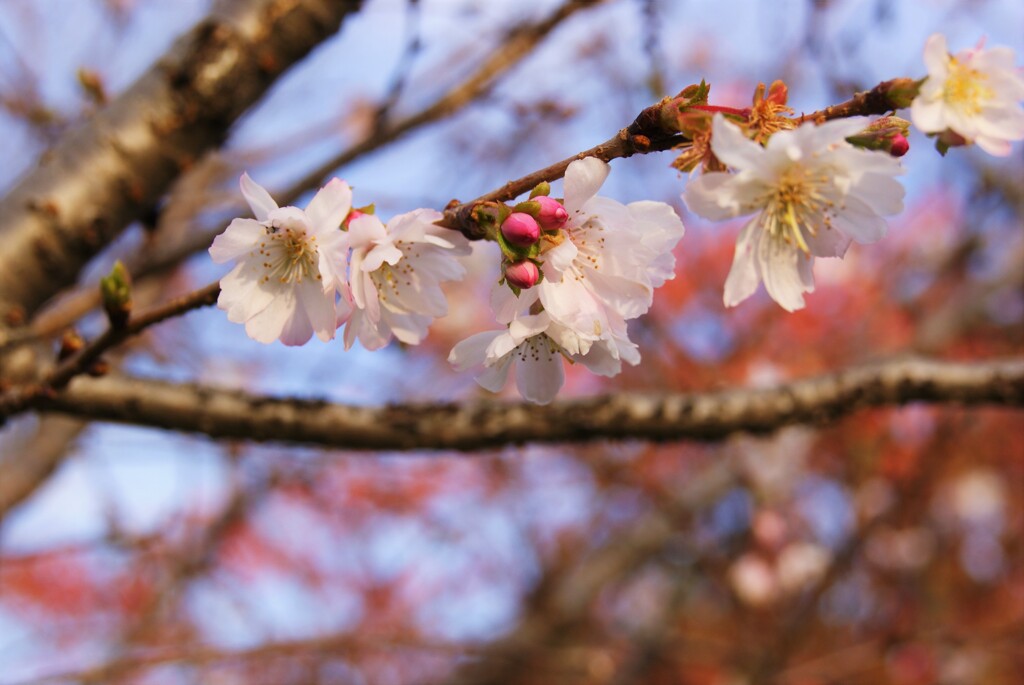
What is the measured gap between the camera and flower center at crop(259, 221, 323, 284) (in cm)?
101

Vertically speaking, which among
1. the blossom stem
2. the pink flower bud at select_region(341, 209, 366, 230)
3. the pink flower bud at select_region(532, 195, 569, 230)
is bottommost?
the pink flower bud at select_region(532, 195, 569, 230)

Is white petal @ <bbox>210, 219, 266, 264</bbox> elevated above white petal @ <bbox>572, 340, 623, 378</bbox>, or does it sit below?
above

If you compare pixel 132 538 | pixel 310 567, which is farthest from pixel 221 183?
pixel 310 567

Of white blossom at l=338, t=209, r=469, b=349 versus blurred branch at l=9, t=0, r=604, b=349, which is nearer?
white blossom at l=338, t=209, r=469, b=349

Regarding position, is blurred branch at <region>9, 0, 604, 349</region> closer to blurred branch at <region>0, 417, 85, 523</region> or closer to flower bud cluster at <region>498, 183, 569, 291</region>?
blurred branch at <region>0, 417, 85, 523</region>

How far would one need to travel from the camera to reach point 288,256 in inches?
42.3

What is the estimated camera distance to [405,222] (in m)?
0.91

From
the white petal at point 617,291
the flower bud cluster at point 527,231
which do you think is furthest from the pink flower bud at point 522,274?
the white petal at point 617,291

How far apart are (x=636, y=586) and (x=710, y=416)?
323 inches

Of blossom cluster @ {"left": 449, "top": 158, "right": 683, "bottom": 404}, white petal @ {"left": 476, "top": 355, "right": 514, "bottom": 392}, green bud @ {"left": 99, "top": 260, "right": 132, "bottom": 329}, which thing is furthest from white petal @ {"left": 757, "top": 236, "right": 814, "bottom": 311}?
green bud @ {"left": 99, "top": 260, "right": 132, "bottom": 329}

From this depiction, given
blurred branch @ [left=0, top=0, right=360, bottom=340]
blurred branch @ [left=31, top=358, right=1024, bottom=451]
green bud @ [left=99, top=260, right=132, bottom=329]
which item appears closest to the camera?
green bud @ [left=99, top=260, right=132, bottom=329]

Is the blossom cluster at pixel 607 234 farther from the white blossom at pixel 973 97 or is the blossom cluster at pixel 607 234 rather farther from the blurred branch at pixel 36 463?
the blurred branch at pixel 36 463

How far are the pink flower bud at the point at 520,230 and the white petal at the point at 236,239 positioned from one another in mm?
349

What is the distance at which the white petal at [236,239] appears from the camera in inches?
38.2
